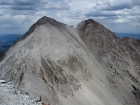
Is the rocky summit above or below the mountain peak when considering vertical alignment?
below

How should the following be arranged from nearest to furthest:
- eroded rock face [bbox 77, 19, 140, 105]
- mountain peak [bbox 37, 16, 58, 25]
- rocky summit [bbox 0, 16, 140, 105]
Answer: rocky summit [bbox 0, 16, 140, 105] < mountain peak [bbox 37, 16, 58, 25] < eroded rock face [bbox 77, 19, 140, 105]

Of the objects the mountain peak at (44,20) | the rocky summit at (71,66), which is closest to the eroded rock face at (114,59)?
the rocky summit at (71,66)

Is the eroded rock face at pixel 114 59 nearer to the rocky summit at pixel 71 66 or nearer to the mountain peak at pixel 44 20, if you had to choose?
the rocky summit at pixel 71 66

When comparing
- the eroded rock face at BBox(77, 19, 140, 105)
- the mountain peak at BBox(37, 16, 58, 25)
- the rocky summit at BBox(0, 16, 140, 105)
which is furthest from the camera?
the eroded rock face at BBox(77, 19, 140, 105)

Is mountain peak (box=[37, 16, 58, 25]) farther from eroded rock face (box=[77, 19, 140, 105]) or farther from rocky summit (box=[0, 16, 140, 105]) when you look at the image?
eroded rock face (box=[77, 19, 140, 105])

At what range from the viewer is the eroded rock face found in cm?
5683

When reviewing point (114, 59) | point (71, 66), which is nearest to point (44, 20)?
point (71, 66)

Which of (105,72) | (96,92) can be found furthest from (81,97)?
(105,72)

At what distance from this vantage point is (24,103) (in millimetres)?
26453

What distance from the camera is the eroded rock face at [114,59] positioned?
56825 millimetres

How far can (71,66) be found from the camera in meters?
48.0

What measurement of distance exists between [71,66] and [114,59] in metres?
21.2

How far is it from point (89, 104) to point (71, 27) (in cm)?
A: 2722

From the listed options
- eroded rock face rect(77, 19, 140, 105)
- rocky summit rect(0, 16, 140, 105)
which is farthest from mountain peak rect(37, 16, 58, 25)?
eroded rock face rect(77, 19, 140, 105)
